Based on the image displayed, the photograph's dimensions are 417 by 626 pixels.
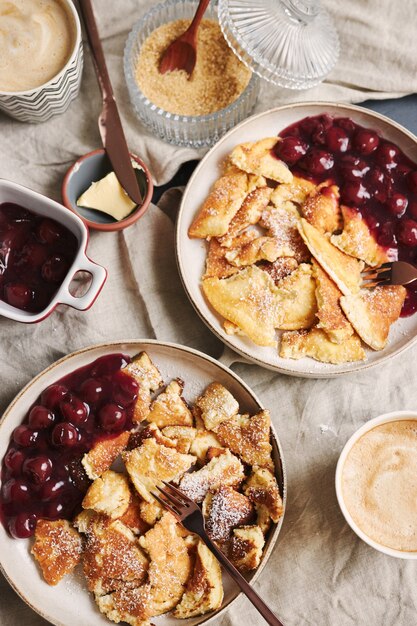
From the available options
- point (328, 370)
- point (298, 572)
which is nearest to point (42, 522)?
point (298, 572)

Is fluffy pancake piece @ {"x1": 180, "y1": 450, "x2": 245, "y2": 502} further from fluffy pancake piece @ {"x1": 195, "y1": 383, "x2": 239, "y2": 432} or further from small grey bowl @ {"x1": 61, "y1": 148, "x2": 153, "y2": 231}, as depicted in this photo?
small grey bowl @ {"x1": 61, "y1": 148, "x2": 153, "y2": 231}

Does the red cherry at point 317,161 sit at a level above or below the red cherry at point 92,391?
above

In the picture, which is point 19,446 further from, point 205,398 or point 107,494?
point 205,398

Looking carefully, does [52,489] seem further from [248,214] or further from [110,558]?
[248,214]

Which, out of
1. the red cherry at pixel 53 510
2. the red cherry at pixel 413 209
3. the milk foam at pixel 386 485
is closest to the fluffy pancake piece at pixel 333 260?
the red cherry at pixel 413 209

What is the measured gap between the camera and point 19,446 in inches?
80.1

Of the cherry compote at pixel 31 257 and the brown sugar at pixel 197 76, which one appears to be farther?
the brown sugar at pixel 197 76

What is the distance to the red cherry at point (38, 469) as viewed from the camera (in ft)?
6.42

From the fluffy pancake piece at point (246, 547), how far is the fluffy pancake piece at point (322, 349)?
519 millimetres

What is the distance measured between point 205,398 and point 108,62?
45.4 inches

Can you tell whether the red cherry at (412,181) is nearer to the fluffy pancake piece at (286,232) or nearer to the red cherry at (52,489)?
the fluffy pancake piece at (286,232)

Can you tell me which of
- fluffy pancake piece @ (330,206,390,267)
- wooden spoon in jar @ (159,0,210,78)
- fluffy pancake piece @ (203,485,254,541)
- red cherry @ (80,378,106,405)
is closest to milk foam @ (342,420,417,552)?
fluffy pancake piece @ (203,485,254,541)

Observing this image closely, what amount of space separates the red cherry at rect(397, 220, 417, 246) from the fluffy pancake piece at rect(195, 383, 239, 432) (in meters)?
0.72

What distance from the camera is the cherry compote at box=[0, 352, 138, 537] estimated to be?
1985mm
